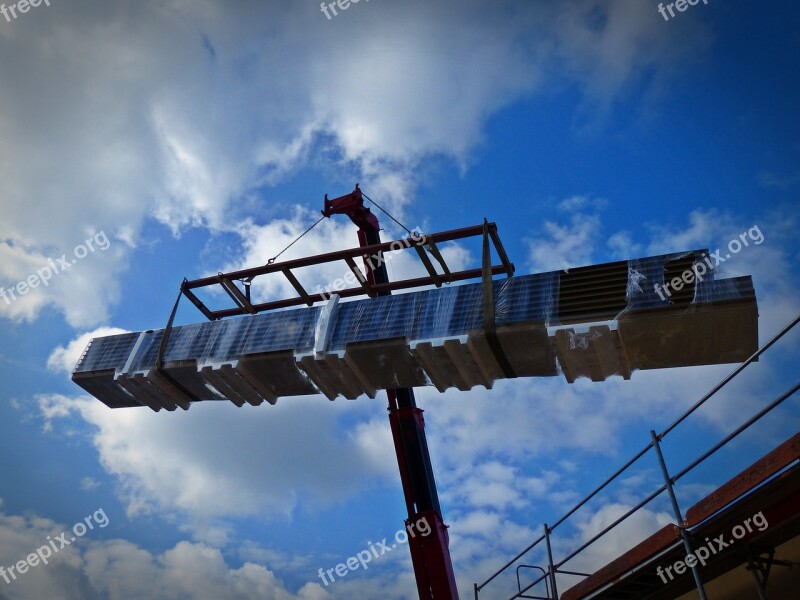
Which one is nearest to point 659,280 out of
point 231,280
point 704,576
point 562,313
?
point 562,313

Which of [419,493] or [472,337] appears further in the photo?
[419,493]

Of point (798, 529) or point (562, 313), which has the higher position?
point (562, 313)

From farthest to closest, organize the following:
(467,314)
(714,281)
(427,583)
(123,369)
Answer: (427,583)
(123,369)
(467,314)
(714,281)

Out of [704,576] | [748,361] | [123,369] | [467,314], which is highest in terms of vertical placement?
[123,369]

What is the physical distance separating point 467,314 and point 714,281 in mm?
2639

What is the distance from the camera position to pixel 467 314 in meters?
8.17

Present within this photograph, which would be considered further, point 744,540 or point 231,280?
point 231,280

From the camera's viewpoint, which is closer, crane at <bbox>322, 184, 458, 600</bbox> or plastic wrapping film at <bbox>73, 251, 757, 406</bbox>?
plastic wrapping film at <bbox>73, 251, 757, 406</bbox>

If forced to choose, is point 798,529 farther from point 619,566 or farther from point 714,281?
point 714,281

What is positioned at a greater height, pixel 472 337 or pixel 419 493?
pixel 419 493

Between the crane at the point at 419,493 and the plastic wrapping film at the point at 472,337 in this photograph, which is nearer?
the plastic wrapping film at the point at 472,337

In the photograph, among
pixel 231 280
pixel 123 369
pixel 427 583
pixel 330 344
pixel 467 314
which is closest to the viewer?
pixel 467 314

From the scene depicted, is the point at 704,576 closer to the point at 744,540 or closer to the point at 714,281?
the point at 744,540

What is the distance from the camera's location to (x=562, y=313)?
775cm
